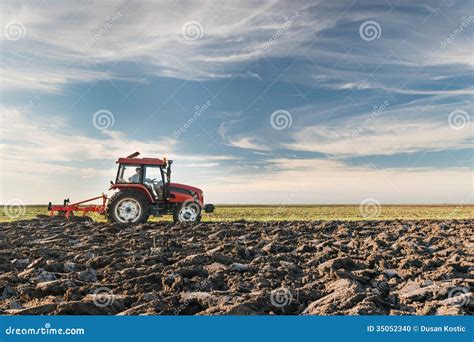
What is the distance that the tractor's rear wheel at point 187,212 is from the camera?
1550 centimetres

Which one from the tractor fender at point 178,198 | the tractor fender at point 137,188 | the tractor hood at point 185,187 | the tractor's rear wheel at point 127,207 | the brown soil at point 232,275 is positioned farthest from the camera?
the tractor hood at point 185,187

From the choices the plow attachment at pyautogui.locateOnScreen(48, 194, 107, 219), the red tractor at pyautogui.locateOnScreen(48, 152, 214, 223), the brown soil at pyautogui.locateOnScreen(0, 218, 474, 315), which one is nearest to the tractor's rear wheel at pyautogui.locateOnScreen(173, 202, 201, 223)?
the red tractor at pyautogui.locateOnScreen(48, 152, 214, 223)

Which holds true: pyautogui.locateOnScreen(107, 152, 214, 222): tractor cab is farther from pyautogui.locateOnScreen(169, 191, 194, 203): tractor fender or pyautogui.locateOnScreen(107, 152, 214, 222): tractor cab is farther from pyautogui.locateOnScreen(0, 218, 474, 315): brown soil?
pyautogui.locateOnScreen(0, 218, 474, 315): brown soil

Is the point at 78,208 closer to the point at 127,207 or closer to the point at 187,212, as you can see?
the point at 127,207

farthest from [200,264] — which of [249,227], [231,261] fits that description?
[249,227]

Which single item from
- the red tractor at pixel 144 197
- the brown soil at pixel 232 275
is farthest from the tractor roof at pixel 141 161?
the brown soil at pixel 232 275

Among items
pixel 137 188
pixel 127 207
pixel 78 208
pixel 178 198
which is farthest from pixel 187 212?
pixel 78 208

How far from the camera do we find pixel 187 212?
51.4 ft

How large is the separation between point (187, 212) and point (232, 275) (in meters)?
8.94

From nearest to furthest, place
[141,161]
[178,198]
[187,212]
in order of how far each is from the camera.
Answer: [141,161] → [178,198] → [187,212]

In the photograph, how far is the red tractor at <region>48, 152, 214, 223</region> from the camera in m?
14.8

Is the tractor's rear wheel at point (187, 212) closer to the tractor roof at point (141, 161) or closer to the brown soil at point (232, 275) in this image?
the tractor roof at point (141, 161)

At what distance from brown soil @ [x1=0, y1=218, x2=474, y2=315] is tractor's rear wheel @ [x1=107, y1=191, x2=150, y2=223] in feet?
10.9

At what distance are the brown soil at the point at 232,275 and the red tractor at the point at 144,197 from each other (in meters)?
3.39
